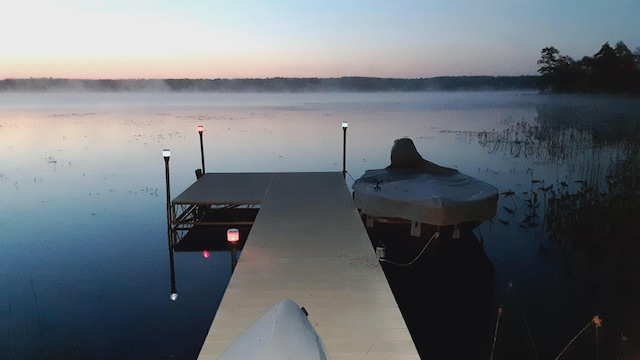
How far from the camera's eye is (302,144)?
32500 mm

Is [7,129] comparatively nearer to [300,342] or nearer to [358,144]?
[358,144]

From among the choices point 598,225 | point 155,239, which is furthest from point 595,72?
point 155,239

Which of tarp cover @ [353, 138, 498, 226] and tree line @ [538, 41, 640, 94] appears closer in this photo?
tarp cover @ [353, 138, 498, 226]

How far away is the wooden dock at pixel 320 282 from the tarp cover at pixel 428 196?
0.77m

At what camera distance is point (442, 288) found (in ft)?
32.4

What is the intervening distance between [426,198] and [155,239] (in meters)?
7.92

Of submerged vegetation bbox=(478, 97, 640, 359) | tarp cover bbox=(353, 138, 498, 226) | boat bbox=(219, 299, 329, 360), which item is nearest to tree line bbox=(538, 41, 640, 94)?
submerged vegetation bbox=(478, 97, 640, 359)

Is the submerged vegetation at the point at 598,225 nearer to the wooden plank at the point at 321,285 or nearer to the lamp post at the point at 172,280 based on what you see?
the wooden plank at the point at 321,285

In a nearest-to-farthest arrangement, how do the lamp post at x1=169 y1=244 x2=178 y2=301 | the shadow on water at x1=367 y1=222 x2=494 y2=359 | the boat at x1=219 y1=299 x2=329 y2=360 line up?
the boat at x1=219 y1=299 x2=329 y2=360 < the shadow on water at x1=367 y1=222 x2=494 y2=359 < the lamp post at x1=169 y1=244 x2=178 y2=301

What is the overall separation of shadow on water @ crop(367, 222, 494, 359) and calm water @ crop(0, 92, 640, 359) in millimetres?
313

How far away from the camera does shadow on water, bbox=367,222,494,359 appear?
26.3 feet

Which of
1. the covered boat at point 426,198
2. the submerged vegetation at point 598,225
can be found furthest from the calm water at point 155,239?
the covered boat at point 426,198

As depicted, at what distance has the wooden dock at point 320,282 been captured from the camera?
4.90 metres

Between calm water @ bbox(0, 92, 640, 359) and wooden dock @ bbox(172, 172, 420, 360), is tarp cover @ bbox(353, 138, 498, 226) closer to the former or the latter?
wooden dock @ bbox(172, 172, 420, 360)
